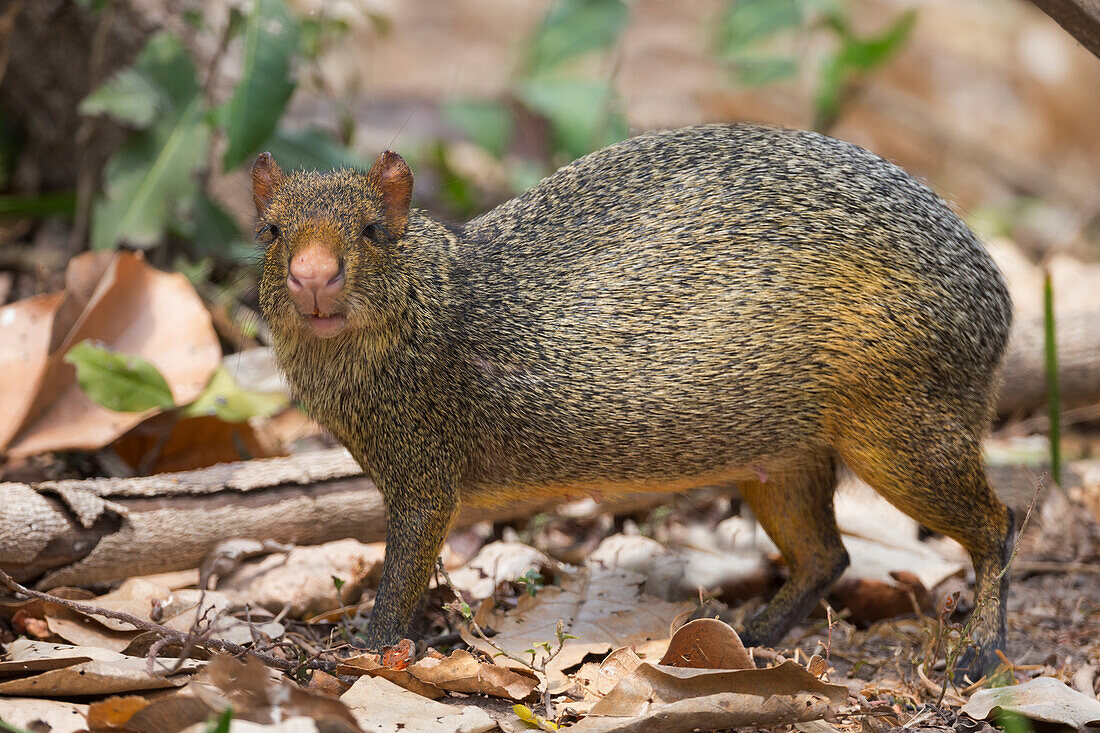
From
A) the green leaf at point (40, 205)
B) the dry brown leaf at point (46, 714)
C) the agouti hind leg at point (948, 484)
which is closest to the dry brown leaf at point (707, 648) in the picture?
the agouti hind leg at point (948, 484)

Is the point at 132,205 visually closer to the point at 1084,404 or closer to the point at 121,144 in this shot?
the point at 121,144

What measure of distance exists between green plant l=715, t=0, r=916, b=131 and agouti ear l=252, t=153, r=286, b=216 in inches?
214

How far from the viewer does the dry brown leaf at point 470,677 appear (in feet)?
11.7

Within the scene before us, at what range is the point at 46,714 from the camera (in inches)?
123

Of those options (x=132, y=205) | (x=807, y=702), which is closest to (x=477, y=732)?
(x=807, y=702)

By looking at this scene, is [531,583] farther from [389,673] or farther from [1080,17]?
[1080,17]

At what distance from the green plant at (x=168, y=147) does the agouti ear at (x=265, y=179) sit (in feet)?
6.84

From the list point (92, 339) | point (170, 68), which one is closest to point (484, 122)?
point (170, 68)

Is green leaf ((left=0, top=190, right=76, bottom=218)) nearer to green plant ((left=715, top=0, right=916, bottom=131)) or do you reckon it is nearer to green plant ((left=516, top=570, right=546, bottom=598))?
green plant ((left=516, top=570, right=546, bottom=598))

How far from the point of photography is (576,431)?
13.5 ft

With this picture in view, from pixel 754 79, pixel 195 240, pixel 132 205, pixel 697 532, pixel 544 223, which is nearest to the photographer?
pixel 544 223

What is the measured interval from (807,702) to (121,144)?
5.50 metres

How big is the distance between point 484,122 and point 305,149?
2.10 metres

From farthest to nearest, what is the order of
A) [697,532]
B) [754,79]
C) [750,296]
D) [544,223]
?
[754,79]
[697,532]
[544,223]
[750,296]
